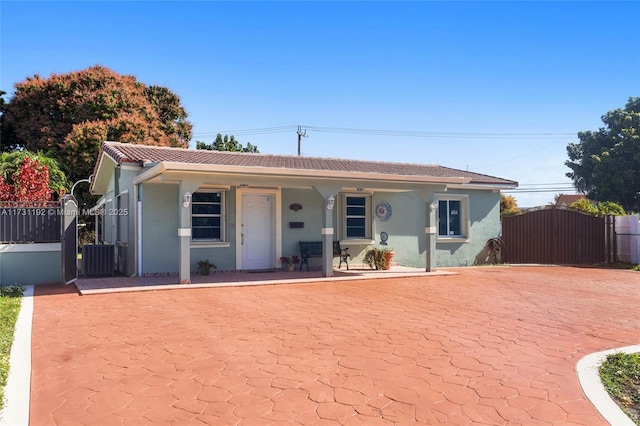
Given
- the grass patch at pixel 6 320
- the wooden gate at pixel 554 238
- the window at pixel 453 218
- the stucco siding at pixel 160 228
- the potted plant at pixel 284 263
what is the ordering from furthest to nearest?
the wooden gate at pixel 554 238
the window at pixel 453 218
the potted plant at pixel 284 263
the stucco siding at pixel 160 228
the grass patch at pixel 6 320

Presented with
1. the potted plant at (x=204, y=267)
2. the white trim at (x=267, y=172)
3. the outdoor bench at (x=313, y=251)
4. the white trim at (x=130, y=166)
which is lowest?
the potted plant at (x=204, y=267)

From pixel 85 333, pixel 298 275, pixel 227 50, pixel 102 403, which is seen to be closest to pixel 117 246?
pixel 298 275

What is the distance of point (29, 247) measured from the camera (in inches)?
413

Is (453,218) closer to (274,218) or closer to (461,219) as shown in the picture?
(461,219)

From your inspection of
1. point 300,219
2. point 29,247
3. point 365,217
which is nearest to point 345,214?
point 365,217

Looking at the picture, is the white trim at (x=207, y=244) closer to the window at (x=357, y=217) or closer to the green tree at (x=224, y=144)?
the window at (x=357, y=217)

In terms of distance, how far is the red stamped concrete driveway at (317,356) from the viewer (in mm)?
3625

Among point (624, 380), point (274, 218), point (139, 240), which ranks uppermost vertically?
point (274, 218)

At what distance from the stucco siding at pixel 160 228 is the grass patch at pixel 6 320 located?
2.90 metres

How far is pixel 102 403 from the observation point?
377 centimetres

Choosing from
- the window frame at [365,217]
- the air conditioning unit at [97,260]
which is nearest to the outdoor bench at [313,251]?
the window frame at [365,217]

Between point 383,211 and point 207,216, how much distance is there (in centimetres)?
574

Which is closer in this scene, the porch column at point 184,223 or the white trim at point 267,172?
the white trim at point 267,172

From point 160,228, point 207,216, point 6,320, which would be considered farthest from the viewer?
point 207,216
